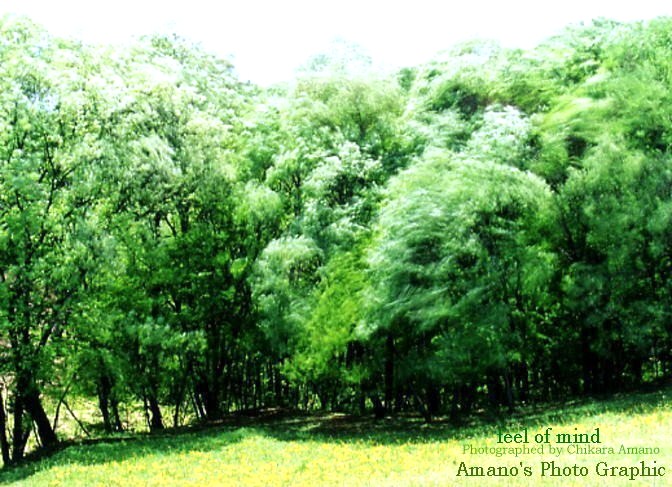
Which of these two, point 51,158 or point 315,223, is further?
point 315,223

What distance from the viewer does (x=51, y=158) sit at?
938 inches

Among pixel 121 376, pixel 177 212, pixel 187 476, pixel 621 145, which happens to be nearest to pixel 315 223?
pixel 177 212

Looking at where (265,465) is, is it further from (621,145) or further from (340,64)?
(340,64)

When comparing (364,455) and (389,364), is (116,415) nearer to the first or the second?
(389,364)

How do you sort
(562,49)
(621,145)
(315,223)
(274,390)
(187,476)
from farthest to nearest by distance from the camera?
(274,390) < (562,49) < (315,223) < (621,145) < (187,476)

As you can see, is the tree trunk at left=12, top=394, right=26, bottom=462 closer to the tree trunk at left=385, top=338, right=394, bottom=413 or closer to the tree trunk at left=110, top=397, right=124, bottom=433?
the tree trunk at left=110, top=397, right=124, bottom=433

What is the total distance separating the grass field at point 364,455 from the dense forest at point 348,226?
284cm

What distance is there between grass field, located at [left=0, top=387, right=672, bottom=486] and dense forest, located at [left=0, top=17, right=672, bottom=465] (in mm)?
2837

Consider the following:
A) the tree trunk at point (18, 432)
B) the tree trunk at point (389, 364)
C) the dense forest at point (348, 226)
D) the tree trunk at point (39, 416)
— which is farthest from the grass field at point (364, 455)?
the dense forest at point (348, 226)

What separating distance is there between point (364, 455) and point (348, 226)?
13.6m

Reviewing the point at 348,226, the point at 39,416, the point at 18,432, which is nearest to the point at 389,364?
the point at 348,226

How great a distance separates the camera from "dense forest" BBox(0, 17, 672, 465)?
71.8 ft

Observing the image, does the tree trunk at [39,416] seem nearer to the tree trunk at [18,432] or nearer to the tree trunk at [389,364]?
the tree trunk at [18,432]

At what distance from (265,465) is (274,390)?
25.6m
